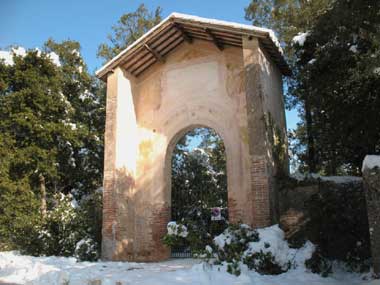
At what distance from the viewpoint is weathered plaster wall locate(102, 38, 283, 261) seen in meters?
11.5

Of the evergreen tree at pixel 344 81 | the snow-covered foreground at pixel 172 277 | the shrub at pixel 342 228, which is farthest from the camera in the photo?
the evergreen tree at pixel 344 81

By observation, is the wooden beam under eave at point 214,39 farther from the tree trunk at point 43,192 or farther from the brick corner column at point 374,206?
the tree trunk at point 43,192

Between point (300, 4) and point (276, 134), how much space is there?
308 inches

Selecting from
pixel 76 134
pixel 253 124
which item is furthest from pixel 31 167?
pixel 253 124

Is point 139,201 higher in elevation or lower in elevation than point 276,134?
lower

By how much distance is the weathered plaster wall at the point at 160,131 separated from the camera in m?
11.5

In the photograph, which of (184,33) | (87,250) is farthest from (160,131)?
(87,250)

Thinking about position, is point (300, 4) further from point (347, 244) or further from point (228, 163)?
point (347, 244)

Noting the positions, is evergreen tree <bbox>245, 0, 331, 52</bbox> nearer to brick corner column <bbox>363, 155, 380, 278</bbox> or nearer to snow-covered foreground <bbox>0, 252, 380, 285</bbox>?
brick corner column <bbox>363, 155, 380, 278</bbox>

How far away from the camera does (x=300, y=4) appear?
1647 cm

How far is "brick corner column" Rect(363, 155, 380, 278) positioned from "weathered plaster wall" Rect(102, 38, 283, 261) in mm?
4835

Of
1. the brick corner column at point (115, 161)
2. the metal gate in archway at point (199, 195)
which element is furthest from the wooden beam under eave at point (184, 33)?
the metal gate in archway at point (199, 195)

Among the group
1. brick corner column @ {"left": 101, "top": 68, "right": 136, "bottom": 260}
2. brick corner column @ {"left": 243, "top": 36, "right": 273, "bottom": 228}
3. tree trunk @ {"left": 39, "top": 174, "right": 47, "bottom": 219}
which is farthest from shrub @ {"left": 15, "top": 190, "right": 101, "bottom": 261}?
brick corner column @ {"left": 243, "top": 36, "right": 273, "bottom": 228}

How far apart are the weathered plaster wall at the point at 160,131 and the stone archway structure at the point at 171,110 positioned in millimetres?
30
